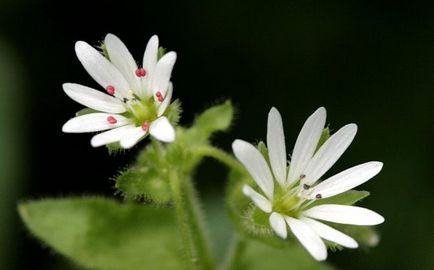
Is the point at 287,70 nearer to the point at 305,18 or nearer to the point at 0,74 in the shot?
the point at 305,18

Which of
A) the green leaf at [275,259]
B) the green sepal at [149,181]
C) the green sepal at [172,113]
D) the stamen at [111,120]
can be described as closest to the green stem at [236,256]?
the green leaf at [275,259]

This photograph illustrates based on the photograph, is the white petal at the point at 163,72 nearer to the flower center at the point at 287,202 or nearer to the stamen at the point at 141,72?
the stamen at the point at 141,72

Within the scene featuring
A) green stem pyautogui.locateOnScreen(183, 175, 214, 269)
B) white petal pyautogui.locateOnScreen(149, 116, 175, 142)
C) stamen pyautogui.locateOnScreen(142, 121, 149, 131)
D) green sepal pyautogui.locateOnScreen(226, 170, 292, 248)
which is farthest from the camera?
green stem pyautogui.locateOnScreen(183, 175, 214, 269)

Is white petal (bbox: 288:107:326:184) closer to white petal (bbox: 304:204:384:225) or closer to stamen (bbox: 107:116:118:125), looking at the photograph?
white petal (bbox: 304:204:384:225)

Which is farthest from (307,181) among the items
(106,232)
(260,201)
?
(106,232)

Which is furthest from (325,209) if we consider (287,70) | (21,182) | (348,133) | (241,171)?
(21,182)

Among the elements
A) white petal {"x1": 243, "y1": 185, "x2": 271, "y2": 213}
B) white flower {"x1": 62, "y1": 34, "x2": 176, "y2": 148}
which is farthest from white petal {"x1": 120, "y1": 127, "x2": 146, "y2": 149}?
white petal {"x1": 243, "y1": 185, "x2": 271, "y2": 213}

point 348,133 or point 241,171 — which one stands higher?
point 241,171
